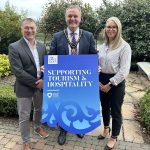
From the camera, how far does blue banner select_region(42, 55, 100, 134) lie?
4293mm

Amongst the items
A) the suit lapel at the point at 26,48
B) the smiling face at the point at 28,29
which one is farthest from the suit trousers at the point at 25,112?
the smiling face at the point at 28,29

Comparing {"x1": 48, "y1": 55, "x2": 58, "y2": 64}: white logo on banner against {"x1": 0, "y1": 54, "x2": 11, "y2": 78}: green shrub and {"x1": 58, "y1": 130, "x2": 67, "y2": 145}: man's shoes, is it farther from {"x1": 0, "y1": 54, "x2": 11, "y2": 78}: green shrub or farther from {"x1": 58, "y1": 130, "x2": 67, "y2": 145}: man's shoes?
{"x1": 0, "y1": 54, "x2": 11, "y2": 78}: green shrub

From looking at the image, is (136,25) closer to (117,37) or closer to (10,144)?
(117,37)

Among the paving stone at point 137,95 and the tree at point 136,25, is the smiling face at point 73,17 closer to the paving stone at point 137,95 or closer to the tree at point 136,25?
the paving stone at point 137,95

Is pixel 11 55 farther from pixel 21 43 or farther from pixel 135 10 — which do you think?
pixel 135 10

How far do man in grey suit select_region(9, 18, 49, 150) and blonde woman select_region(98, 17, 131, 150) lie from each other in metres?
0.89

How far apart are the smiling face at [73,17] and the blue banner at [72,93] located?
0.45 m

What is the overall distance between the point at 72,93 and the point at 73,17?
1063 mm

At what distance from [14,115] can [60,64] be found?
1.88 metres

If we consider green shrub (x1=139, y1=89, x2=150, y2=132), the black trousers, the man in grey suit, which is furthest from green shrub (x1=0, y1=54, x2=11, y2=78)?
the black trousers

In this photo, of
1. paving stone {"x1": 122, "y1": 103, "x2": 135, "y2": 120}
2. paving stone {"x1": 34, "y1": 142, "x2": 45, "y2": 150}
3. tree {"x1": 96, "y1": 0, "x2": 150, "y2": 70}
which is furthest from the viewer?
tree {"x1": 96, "y1": 0, "x2": 150, "y2": 70}

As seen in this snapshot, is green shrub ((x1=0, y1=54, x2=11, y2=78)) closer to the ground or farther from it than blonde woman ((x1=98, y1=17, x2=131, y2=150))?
closer to the ground

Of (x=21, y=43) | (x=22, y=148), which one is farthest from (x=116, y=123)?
(x=21, y=43)

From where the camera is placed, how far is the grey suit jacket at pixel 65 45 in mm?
4527
